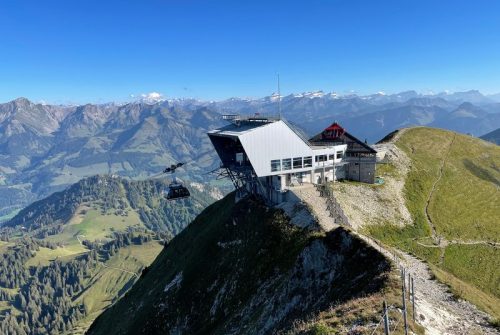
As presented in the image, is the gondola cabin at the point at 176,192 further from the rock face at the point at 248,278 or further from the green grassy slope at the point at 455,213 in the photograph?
the green grassy slope at the point at 455,213

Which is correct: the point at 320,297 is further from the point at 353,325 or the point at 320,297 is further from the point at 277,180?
the point at 277,180

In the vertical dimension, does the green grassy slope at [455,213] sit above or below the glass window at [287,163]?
below

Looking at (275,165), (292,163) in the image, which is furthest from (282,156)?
(292,163)

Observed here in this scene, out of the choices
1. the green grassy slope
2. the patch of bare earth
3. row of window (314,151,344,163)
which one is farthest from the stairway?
the green grassy slope

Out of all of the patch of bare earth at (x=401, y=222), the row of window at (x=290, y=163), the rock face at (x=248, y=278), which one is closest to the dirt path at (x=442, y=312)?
the patch of bare earth at (x=401, y=222)

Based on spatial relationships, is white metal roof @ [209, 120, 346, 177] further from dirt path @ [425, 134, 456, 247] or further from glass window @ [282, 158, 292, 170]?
dirt path @ [425, 134, 456, 247]

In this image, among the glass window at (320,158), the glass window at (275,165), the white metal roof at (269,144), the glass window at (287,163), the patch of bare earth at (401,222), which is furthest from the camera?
the glass window at (320,158)

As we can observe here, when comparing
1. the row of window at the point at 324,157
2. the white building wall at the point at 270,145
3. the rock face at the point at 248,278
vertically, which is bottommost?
the rock face at the point at 248,278
